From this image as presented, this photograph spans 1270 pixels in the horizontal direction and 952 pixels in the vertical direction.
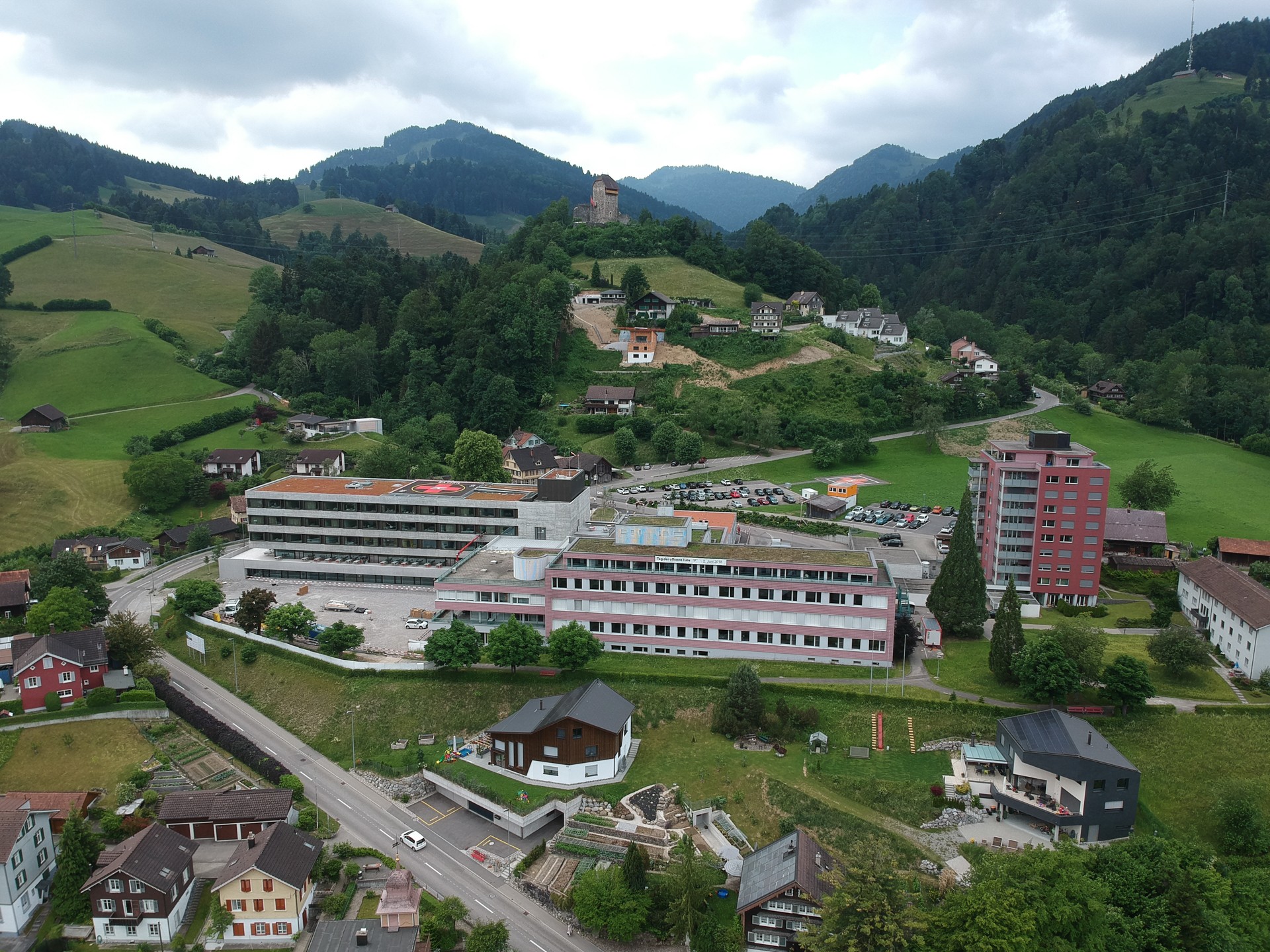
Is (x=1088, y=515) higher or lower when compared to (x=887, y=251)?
lower

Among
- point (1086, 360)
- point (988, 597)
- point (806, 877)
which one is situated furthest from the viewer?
point (1086, 360)

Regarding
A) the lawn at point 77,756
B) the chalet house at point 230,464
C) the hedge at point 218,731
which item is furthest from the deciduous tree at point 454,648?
the chalet house at point 230,464

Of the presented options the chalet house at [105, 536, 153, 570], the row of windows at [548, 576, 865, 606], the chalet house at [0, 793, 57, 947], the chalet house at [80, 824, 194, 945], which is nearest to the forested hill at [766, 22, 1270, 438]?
the row of windows at [548, 576, 865, 606]

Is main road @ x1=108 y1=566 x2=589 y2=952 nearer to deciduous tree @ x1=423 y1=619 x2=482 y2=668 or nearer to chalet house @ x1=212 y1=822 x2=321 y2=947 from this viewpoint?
deciduous tree @ x1=423 y1=619 x2=482 y2=668

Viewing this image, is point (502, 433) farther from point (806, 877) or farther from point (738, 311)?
point (806, 877)

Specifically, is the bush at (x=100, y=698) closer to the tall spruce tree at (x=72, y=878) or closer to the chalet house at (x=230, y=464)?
the tall spruce tree at (x=72, y=878)

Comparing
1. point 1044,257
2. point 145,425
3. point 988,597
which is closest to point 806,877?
point 988,597
